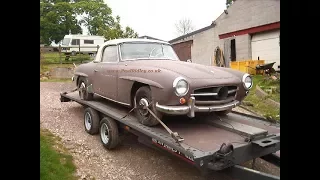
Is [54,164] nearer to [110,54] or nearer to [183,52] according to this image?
[110,54]

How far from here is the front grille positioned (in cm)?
304

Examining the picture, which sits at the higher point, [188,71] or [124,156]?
[188,71]

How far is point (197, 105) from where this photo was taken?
3.05 m

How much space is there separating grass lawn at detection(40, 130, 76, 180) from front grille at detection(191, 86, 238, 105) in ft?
5.73

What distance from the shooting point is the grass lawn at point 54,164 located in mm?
2893

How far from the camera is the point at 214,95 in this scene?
3.13m

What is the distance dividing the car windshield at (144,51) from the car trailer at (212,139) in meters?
0.89

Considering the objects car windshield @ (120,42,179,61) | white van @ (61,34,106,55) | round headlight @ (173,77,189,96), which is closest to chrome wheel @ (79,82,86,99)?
white van @ (61,34,106,55)

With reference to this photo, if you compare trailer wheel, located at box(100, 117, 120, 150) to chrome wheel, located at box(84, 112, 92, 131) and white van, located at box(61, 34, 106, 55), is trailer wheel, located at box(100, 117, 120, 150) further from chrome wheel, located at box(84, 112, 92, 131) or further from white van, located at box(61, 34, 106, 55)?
white van, located at box(61, 34, 106, 55)

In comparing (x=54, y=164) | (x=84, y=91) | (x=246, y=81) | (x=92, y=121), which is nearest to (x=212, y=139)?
(x=246, y=81)
